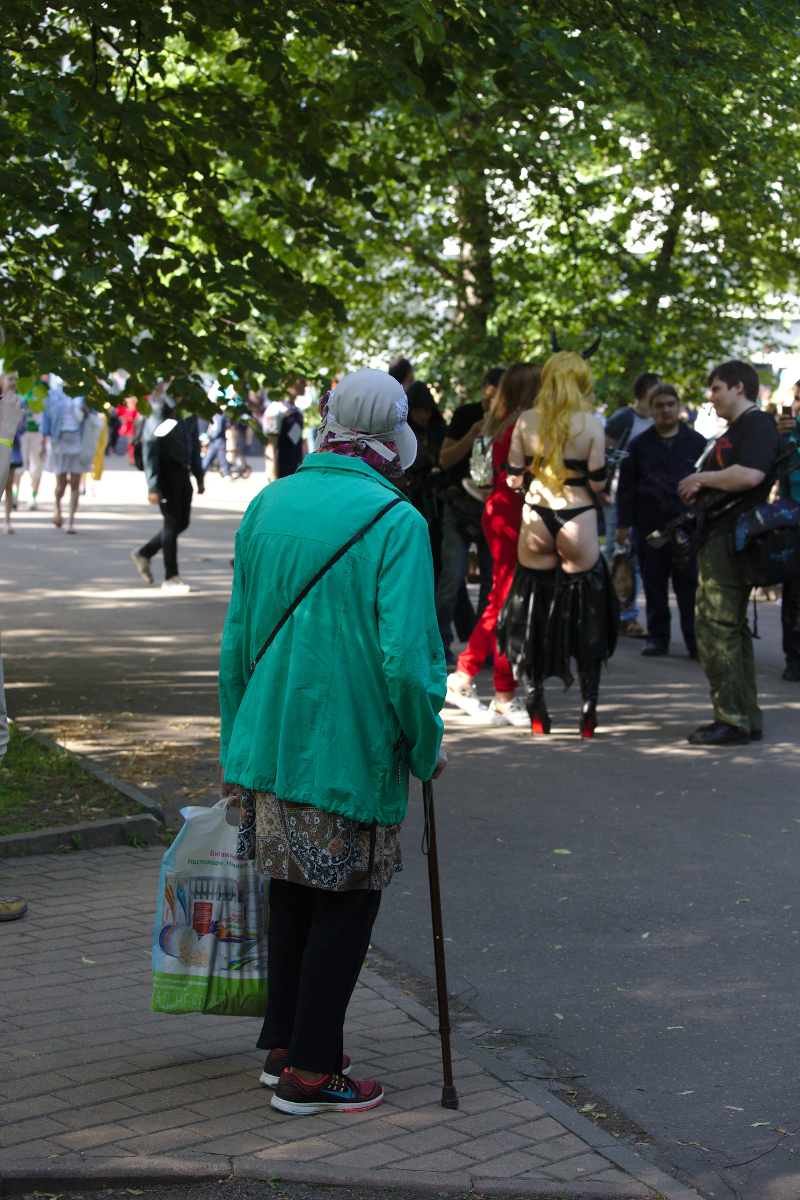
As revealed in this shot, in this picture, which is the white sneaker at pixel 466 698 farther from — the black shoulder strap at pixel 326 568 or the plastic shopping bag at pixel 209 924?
the black shoulder strap at pixel 326 568

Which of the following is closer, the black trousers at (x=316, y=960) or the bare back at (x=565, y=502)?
the black trousers at (x=316, y=960)

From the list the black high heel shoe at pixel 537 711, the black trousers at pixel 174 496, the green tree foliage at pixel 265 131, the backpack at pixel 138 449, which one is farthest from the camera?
the backpack at pixel 138 449

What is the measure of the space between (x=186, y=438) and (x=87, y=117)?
5.58 metres

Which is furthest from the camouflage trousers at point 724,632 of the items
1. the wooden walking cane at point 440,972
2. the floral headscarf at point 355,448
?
the floral headscarf at point 355,448

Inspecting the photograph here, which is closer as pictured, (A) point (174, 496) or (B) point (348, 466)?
(B) point (348, 466)

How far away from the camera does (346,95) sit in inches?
339

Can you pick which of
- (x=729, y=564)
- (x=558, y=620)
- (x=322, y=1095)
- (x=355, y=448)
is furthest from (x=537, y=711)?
(x=355, y=448)

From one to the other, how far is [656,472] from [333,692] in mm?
8200

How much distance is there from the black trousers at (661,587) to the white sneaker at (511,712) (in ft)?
9.43

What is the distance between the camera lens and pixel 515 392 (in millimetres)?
8305

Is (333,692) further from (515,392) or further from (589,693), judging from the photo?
(515,392)

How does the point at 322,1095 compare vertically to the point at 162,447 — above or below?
below

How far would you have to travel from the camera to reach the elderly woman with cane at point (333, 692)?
316 centimetres

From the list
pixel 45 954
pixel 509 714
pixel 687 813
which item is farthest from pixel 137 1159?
pixel 509 714
